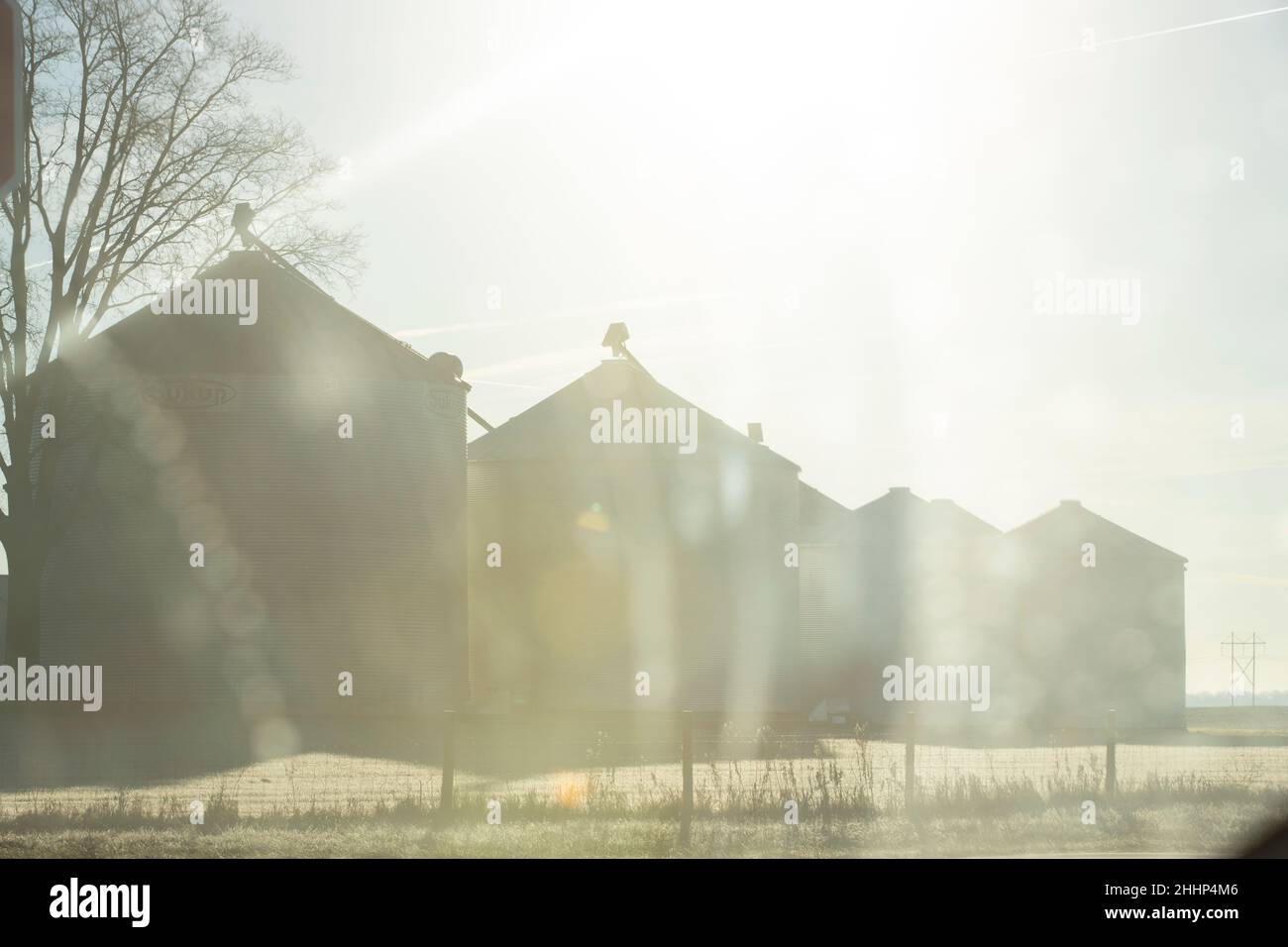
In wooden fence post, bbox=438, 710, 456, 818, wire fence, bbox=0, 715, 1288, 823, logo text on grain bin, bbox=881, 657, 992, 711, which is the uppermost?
wooden fence post, bbox=438, 710, 456, 818

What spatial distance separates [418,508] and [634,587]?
6.23 metres

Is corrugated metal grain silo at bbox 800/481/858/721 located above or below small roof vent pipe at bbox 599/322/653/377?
below

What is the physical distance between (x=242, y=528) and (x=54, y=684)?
5710mm

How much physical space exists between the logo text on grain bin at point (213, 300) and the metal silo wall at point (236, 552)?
188cm

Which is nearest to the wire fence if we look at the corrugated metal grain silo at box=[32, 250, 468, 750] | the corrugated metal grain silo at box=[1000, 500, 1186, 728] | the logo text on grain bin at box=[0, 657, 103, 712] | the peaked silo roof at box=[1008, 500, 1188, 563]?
the corrugated metal grain silo at box=[32, 250, 468, 750]

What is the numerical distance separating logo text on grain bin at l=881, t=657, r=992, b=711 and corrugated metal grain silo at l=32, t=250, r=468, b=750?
70.3 ft

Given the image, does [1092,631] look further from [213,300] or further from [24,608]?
[24,608]

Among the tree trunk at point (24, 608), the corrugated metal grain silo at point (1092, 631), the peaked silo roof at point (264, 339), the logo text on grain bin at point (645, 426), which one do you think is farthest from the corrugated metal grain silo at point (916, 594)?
the tree trunk at point (24, 608)

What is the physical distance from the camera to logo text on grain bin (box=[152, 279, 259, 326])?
32.8 m

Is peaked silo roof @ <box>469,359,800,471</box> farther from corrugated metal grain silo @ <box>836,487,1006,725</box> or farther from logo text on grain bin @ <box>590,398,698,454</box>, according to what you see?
corrugated metal grain silo @ <box>836,487,1006,725</box>

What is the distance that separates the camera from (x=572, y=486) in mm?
37312

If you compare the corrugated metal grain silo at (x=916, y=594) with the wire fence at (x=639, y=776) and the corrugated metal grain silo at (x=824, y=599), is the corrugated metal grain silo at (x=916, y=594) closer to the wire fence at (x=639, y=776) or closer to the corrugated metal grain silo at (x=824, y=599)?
the corrugated metal grain silo at (x=824, y=599)
